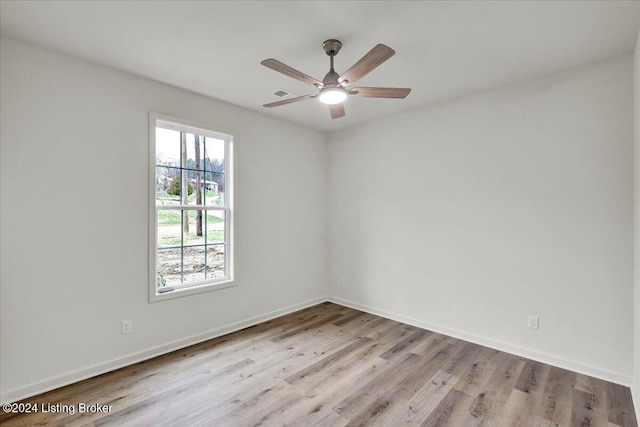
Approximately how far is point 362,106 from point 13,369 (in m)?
3.95

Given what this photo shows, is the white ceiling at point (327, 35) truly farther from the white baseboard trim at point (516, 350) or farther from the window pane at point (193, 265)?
the white baseboard trim at point (516, 350)

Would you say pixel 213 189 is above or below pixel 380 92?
below

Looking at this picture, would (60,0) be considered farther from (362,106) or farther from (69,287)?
(362,106)

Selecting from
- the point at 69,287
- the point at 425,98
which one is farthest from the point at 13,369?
the point at 425,98

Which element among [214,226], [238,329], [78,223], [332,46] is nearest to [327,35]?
[332,46]

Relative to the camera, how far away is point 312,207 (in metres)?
4.62

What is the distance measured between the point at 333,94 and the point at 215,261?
2.36 m

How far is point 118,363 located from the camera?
8.89ft

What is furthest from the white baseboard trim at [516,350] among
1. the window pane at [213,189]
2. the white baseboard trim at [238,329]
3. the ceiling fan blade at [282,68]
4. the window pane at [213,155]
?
the ceiling fan blade at [282,68]

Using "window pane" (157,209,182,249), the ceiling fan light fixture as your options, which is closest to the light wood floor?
"window pane" (157,209,182,249)

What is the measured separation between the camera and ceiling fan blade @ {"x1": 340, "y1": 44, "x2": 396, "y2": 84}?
5.95 feet

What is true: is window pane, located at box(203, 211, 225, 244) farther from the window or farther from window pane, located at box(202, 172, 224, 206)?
window pane, located at box(202, 172, 224, 206)

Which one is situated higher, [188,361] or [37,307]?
[37,307]

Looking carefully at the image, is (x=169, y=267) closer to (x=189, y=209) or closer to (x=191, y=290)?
(x=191, y=290)
